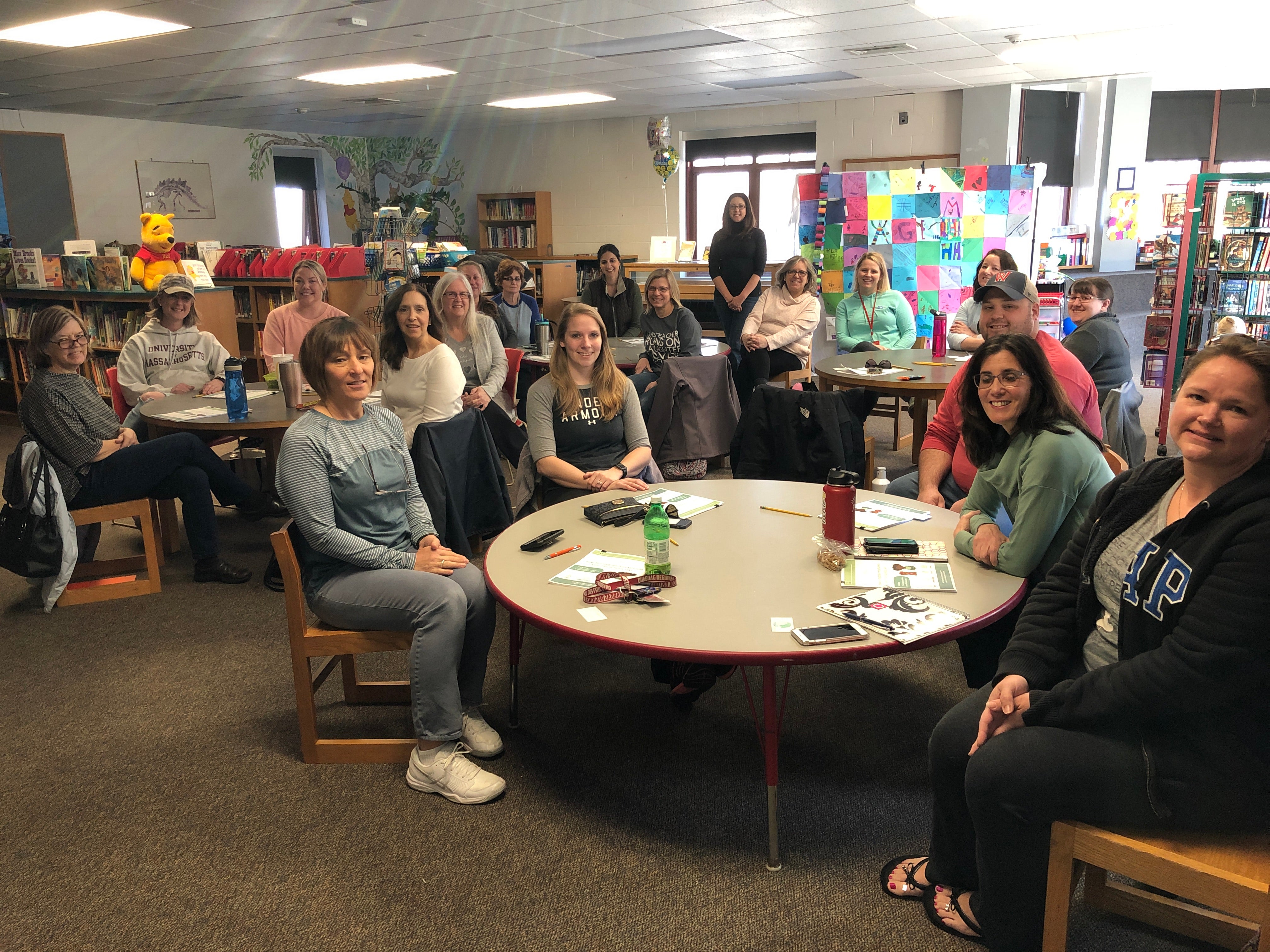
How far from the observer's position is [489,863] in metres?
2.11

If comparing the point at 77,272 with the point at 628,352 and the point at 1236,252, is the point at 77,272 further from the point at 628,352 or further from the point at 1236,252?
the point at 1236,252

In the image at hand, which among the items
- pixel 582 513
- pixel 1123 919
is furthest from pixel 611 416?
Answer: pixel 1123 919

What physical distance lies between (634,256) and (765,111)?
92.1 inches

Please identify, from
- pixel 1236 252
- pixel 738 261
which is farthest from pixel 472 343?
pixel 1236 252

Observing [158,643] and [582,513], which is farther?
[158,643]

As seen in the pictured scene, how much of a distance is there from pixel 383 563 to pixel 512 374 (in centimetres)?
269

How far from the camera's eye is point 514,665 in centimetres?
266

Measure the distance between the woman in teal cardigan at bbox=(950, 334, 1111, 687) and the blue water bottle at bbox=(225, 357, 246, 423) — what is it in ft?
9.74

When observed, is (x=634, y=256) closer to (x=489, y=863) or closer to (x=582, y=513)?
(x=582, y=513)

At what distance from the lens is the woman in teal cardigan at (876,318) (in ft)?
19.0

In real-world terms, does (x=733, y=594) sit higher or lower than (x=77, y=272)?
lower

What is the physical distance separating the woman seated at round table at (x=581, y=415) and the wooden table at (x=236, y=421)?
1011 mm

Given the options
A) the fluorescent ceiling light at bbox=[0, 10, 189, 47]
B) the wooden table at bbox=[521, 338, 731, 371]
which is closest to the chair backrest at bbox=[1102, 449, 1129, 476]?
the wooden table at bbox=[521, 338, 731, 371]

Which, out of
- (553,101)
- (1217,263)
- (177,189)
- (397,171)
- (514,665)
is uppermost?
(553,101)
